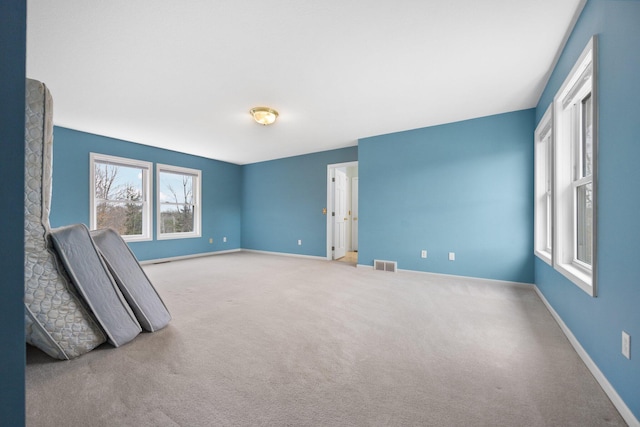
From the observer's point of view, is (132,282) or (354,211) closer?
(132,282)

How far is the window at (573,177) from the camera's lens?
6.63 ft

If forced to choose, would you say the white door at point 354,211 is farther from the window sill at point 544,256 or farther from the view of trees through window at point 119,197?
the view of trees through window at point 119,197

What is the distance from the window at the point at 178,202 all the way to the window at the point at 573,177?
629 centimetres

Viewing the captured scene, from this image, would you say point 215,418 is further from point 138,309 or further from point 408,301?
point 408,301

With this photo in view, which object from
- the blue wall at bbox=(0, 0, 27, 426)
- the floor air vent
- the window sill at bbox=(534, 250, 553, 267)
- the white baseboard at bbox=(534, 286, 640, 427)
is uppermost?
the blue wall at bbox=(0, 0, 27, 426)

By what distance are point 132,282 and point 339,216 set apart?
441 cm

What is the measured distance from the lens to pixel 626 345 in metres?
1.26

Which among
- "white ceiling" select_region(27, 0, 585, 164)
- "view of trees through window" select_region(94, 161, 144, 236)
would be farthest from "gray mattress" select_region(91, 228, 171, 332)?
"view of trees through window" select_region(94, 161, 144, 236)

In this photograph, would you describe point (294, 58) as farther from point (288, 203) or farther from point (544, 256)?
point (288, 203)

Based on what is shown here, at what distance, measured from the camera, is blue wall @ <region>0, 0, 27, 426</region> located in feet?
1.96

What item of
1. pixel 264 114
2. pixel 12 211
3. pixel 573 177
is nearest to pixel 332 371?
pixel 12 211

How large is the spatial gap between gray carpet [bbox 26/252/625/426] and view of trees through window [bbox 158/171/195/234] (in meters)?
3.29

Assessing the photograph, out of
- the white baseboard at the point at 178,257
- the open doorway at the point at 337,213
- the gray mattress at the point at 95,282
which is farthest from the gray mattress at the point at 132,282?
the open doorway at the point at 337,213

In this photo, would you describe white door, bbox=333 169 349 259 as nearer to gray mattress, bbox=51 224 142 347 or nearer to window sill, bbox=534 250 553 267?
window sill, bbox=534 250 553 267
